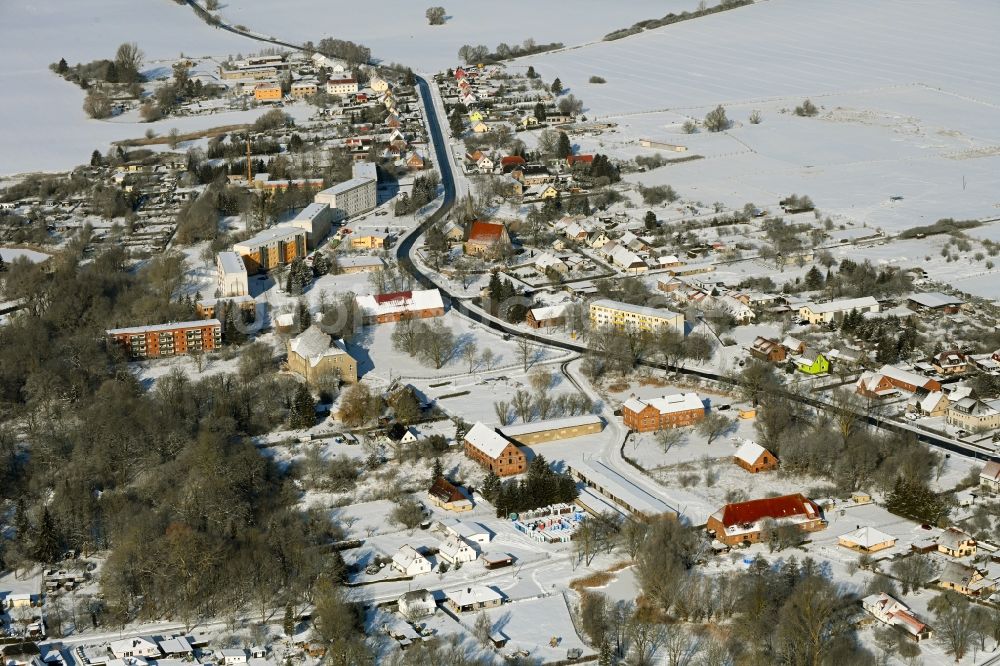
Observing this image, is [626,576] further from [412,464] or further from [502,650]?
[412,464]

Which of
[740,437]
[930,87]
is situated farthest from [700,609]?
[930,87]

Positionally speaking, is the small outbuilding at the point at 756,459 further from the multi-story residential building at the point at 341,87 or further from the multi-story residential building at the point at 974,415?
the multi-story residential building at the point at 341,87

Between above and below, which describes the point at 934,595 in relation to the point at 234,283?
below

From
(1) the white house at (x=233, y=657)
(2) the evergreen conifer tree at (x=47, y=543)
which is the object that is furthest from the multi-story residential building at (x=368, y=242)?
(1) the white house at (x=233, y=657)

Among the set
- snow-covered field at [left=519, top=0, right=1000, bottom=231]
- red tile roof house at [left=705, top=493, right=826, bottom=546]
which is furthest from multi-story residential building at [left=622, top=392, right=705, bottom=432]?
snow-covered field at [left=519, top=0, right=1000, bottom=231]

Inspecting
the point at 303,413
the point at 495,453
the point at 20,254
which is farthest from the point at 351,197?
the point at 495,453

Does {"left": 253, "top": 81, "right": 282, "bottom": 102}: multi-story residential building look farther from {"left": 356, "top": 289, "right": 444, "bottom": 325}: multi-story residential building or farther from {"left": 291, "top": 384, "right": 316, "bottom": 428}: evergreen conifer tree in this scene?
{"left": 291, "top": 384, "right": 316, "bottom": 428}: evergreen conifer tree
